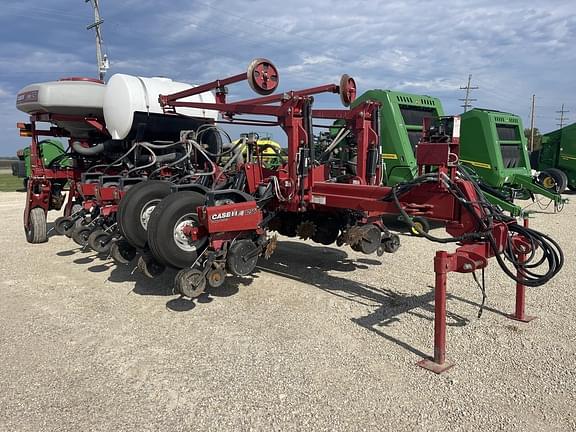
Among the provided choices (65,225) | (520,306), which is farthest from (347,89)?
(65,225)

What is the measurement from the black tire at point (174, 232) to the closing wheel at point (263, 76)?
1571mm

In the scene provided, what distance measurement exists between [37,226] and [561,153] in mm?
14786

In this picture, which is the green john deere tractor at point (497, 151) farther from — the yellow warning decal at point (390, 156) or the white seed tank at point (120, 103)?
the white seed tank at point (120, 103)

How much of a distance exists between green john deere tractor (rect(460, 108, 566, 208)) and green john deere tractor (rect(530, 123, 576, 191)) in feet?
17.9

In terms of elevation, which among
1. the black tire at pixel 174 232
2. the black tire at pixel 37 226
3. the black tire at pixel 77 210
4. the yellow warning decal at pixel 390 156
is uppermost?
the yellow warning decal at pixel 390 156

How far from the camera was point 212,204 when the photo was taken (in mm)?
4242

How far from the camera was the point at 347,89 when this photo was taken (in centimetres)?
523

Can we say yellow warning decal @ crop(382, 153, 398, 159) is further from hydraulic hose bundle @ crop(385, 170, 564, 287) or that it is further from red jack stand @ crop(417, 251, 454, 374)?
red jack stand @ crop(417, 251, 454, 374)

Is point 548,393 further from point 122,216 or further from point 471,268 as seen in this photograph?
point 122,216

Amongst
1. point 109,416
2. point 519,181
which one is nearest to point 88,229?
point 109,416

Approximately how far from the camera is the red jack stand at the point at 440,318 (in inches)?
123

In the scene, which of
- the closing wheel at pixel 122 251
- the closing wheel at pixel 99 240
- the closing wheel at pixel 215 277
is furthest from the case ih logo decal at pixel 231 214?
the closing wheel at pixel 99 240

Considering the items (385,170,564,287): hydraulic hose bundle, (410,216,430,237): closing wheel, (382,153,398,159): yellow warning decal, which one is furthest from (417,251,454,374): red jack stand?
(382,153,398,159): yellow warning decal

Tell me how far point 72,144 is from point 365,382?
6463 millimetres
